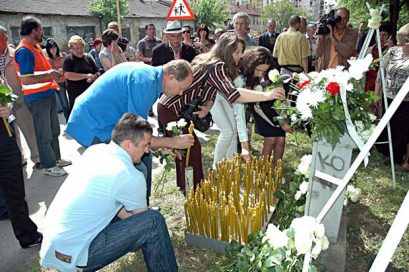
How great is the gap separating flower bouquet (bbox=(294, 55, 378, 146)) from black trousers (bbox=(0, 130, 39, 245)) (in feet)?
6.72

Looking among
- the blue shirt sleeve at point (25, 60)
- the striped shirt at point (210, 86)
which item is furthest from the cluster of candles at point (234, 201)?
the blue shirt sleeve at point (25, 60)

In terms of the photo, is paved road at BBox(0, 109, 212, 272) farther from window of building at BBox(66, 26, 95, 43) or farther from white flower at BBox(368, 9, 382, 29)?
window of building at BBox(66, 26, 95, 43)

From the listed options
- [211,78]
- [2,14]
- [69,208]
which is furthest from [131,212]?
[2,14]

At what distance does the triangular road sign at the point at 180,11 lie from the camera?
7.20 meters

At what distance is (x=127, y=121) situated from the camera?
7.06 ft

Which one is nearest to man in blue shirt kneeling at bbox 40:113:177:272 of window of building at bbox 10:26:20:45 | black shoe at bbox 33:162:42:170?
black shoe at bbox 33:162:42:170

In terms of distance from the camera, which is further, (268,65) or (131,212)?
(268,65)

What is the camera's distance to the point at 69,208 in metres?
2.00

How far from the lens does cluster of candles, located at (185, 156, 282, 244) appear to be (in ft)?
8.77

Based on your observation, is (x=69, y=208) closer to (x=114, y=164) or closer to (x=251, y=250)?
(x=114, y=164)

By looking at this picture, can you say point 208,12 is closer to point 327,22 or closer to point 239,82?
point 327,22

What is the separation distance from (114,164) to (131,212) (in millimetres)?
384

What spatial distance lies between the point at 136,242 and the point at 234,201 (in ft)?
3.05

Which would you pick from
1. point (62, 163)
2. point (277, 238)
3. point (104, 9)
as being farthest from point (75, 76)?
point (104, 9)
